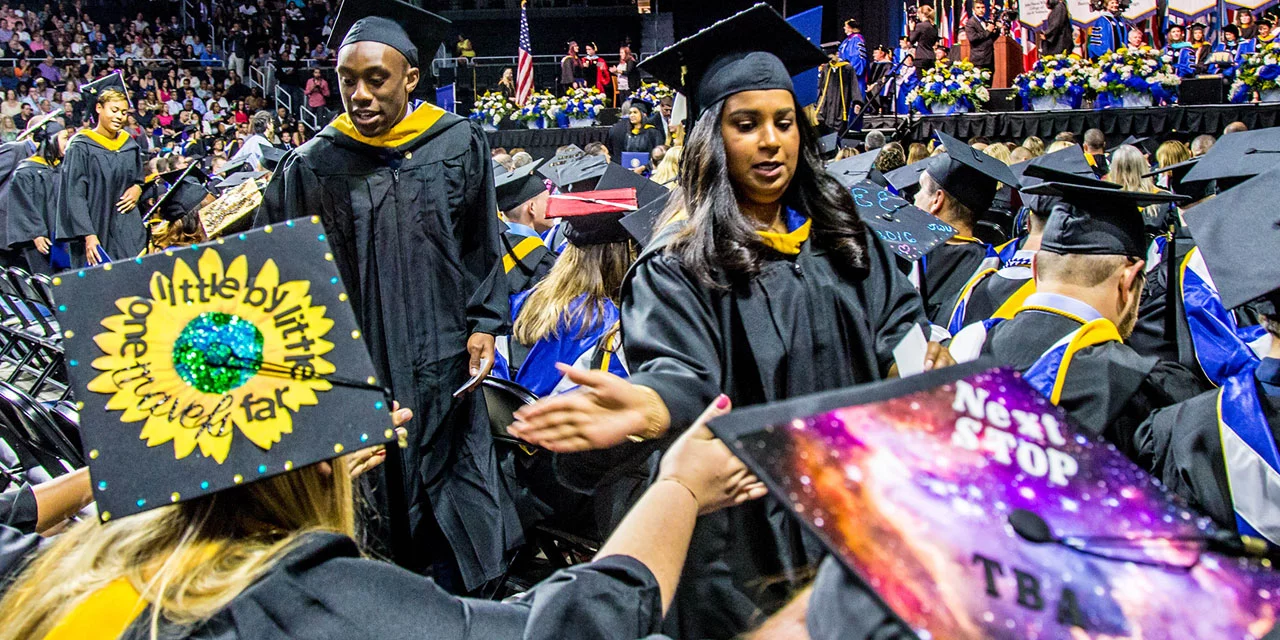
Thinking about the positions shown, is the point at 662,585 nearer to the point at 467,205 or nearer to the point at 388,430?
the point at 388,430

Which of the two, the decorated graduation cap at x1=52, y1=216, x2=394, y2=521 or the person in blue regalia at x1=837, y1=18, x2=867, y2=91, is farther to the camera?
the person in blue regalia at x1=837, y1=18, x2=867, y2=91

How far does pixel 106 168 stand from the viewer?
8.96 meters

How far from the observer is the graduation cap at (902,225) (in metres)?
3.88

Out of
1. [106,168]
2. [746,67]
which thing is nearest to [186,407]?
[746,67]

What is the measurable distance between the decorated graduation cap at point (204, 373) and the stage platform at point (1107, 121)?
31.0 ft

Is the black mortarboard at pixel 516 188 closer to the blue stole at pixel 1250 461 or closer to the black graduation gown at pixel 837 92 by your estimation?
the blue stole at pixel 1250 461

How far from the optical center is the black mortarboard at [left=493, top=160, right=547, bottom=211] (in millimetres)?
5848

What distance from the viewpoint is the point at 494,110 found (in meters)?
18.0

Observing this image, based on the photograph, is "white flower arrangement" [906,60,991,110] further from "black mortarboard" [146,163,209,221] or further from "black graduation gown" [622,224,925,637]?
"black graduation gown" [622,224,925,637]

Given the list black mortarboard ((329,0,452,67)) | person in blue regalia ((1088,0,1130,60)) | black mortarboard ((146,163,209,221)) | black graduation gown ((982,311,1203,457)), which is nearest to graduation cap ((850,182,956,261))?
black graduation gown ((982,311,1203,457))

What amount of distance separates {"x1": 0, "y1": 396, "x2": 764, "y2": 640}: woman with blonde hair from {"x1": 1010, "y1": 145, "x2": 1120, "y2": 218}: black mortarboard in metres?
1.80

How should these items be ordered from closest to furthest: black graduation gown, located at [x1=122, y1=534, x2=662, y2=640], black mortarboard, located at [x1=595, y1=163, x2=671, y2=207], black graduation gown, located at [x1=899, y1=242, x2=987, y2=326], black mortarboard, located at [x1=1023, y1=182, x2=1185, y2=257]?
black graduation gown, located at [x1=122, y1=534, x2=662, y2=640] → black mortarboard, located at [x1=1023, y1=182, x2=1185, y2=257] → black mortarboard, located at [x1=595, y1=163, x2=671, y2=207] → black graduation gown, located at [x1=899, y1=242, x2=987, y2=326]

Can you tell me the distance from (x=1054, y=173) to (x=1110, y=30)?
12.7m

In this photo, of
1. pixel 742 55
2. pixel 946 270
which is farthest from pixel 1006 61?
pixel 742 55
